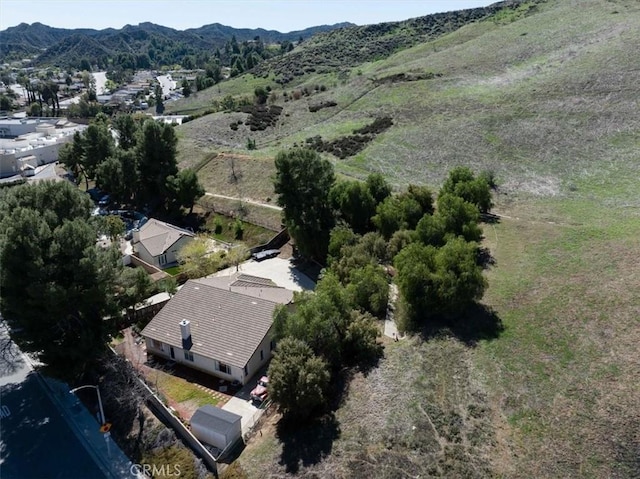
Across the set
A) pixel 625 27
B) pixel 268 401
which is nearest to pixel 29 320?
pixel 268 401

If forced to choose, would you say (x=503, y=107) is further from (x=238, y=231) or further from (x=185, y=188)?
(x=185, y=188)

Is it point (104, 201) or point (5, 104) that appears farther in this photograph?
point (5, 104)

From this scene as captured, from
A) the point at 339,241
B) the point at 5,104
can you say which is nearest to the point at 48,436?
the point at 339,241

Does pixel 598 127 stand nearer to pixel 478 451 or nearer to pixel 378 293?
pixel 378 293

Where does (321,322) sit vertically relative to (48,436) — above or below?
above

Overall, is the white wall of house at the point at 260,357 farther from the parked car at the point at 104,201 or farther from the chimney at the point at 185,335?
the parked car at the point at 104,201

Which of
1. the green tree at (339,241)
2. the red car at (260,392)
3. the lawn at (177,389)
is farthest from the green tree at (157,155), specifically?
the red car at (260,392)

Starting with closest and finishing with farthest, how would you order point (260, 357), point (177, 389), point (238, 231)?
point (177, 389)
point (260, 357)
point (238, 231)
